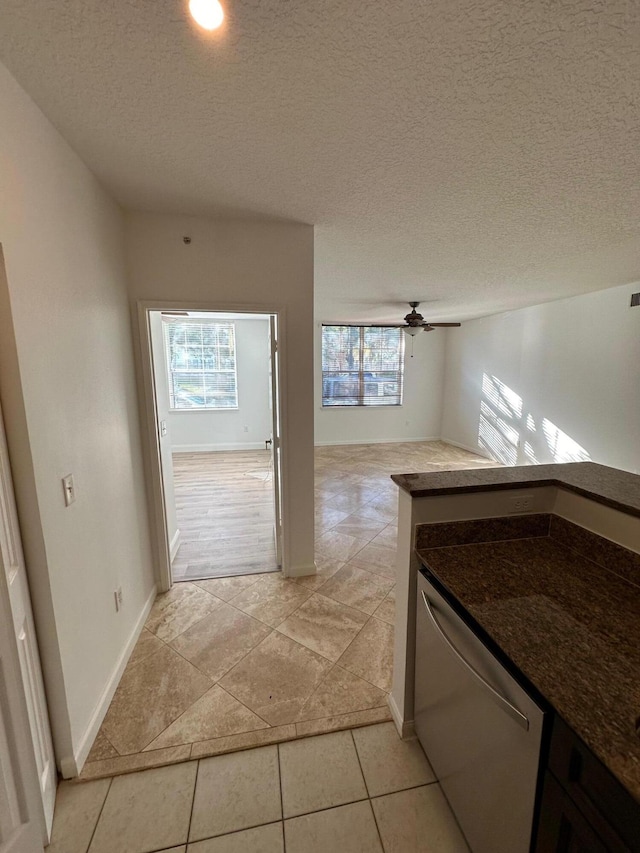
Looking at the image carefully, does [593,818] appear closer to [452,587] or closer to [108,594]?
[452,587]

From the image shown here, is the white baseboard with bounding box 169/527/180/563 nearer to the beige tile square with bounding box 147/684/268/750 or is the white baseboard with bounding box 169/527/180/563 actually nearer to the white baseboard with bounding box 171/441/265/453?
the beige tile square with bounding box 147/684/268/750

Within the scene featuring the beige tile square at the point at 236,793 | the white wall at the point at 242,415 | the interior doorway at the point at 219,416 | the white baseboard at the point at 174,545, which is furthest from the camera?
the white wall at the point at 242,415

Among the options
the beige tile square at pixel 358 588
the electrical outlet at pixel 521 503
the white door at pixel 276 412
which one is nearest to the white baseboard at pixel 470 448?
the beige tile square at pixel 358 588

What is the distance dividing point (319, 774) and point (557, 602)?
1.19 metres

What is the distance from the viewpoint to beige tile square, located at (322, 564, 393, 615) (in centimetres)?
243

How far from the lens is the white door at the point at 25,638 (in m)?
1.11

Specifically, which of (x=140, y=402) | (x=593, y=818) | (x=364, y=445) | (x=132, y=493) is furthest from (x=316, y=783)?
(x=364, y=445)

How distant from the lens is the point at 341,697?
1.71m

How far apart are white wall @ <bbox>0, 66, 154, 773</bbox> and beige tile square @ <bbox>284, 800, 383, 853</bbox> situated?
930mm

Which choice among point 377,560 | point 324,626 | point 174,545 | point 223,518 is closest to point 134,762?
point 324,626

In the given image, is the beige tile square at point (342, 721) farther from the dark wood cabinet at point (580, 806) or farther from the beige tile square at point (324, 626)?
the dark wood cabinet at point (580, 806)

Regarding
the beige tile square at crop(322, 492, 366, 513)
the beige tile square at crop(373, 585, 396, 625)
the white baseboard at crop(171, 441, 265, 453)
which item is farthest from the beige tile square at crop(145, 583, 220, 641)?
the white baseboard at crop(171, 441, 265, 453)

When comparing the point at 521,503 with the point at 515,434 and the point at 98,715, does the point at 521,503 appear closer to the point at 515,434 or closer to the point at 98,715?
the point at 98,715

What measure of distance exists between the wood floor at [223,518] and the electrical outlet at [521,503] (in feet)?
6.62
